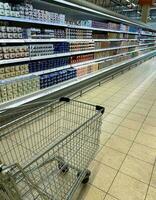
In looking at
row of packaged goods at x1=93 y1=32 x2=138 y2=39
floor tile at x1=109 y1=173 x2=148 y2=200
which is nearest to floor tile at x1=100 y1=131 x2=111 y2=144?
Result: floor tile at x1=109 y1=173 x2=148 y2=200

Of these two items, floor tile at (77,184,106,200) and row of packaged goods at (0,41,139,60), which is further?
row of packaged goods at (0,41,139,60)

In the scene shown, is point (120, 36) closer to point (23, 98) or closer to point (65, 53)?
point (65, 53)

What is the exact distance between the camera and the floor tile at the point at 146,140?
2.50 m

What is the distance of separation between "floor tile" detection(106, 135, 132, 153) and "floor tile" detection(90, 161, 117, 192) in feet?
1.40

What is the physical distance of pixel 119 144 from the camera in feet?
8.01

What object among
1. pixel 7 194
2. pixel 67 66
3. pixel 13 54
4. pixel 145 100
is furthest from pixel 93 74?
pixel 7 194

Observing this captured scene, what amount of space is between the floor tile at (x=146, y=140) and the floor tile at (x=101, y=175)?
31.2 inches

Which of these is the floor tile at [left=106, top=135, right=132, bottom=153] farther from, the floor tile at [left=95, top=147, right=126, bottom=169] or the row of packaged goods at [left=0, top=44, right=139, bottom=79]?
the row of packaged goods at [left=0, top=44, right=139, bottom=79]

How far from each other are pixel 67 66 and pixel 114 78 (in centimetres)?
287

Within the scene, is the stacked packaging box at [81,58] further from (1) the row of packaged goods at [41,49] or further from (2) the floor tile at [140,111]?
(2) the floor tile at [140,111]

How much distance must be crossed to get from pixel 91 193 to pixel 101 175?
26cm

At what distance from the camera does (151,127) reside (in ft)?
9.74

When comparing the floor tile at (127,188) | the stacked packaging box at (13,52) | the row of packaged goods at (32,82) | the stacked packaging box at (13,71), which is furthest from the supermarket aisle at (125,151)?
Answer: the stacked packaging box at (13,52)

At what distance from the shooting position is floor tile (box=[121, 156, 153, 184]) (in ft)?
6.25
